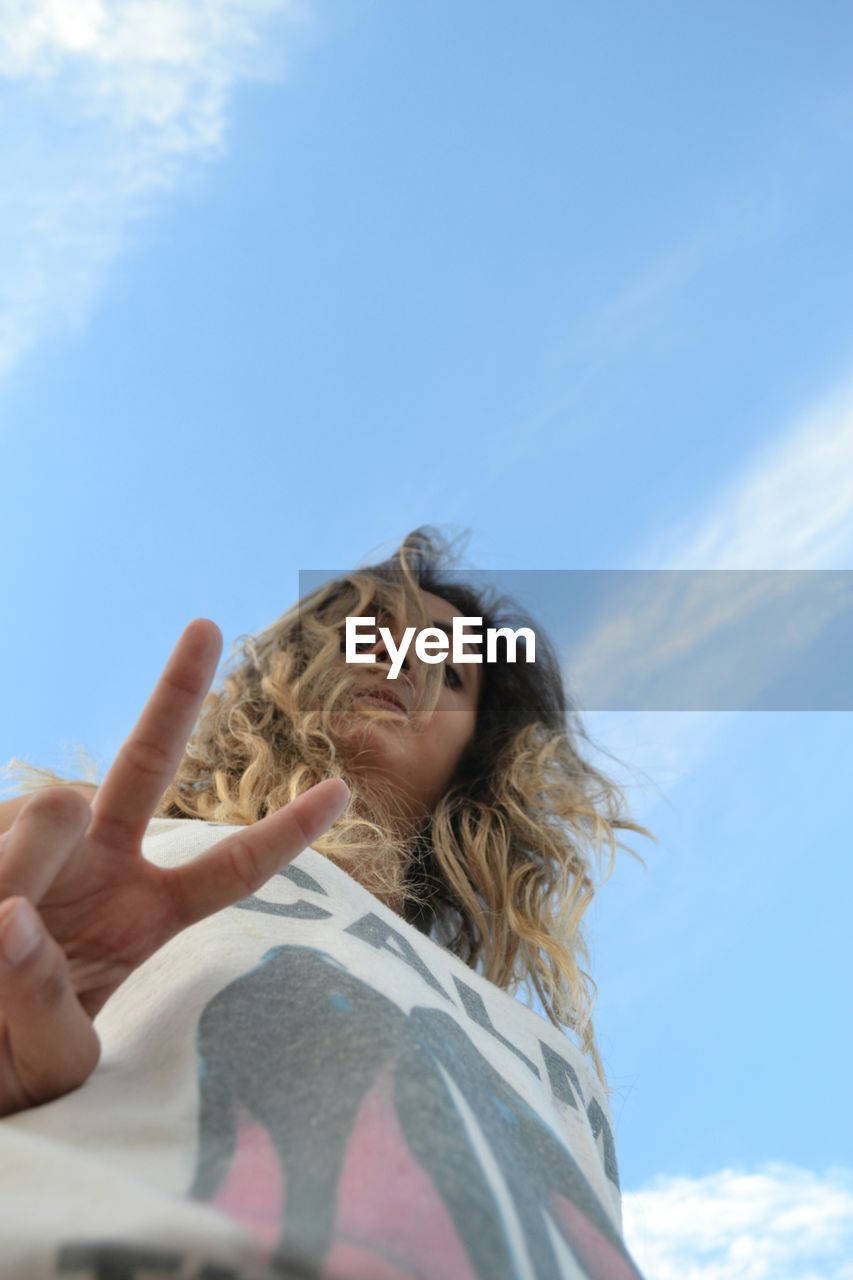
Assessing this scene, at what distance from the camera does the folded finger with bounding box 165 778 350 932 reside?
101 centimetres

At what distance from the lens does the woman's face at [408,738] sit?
286cm

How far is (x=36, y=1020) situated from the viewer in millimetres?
867

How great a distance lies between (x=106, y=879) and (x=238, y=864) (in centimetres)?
12

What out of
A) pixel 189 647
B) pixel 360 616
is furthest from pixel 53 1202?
pixel 360 616

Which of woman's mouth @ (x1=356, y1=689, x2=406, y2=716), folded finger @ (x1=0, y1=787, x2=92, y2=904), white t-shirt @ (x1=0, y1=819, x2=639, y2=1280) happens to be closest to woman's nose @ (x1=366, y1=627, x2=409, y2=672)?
woman's mouth @ (x1=356, y1=689, x2=406, y2=716)

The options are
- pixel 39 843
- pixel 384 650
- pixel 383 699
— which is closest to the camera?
pixel 39 843

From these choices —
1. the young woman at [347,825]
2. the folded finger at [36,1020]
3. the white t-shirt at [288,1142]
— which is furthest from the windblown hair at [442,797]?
the folded finger at [36,1020]

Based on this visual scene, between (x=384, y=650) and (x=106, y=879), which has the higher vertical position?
(x=384, y=650)

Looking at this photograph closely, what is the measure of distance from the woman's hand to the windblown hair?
1.17m

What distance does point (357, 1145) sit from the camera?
2.55ft

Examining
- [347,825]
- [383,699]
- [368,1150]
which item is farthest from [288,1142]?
[383,699]

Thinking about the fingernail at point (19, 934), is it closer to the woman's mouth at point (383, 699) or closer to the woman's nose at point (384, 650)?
the woman's mouth at point (383, 699)

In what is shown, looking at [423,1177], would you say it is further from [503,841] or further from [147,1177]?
[503,841]

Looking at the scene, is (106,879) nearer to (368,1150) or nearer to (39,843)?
(39,843)
